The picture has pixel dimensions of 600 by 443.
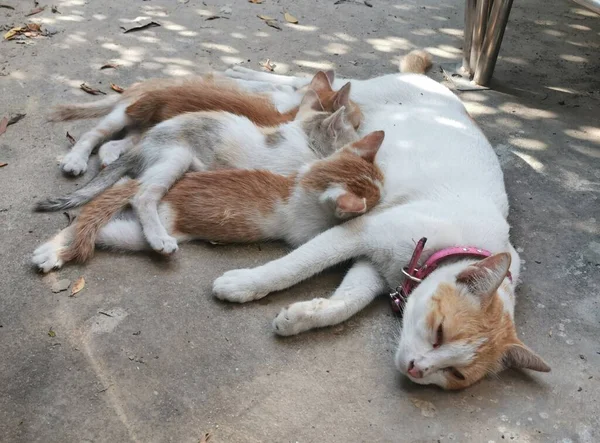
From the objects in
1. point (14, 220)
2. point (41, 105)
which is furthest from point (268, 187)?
point (41, 105)

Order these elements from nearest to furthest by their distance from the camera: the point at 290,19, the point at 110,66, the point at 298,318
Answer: the point at 298,318 → the point at 110,66 → the point at 290,19

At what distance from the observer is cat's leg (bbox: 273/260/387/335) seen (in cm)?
269

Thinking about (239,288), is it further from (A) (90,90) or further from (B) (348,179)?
(A) (90,90)

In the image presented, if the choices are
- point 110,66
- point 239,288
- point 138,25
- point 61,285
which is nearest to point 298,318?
point 239,288

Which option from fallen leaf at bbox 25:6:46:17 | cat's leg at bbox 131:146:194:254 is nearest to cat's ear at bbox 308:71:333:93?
cat's leg at bbox 131:146:194:254

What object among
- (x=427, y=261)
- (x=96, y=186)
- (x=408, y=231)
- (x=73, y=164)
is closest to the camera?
(x=427, y=261)

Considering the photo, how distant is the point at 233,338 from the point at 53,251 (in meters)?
0.94

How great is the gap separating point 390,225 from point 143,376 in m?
1.30

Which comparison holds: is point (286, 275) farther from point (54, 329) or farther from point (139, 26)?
point (139, 26)

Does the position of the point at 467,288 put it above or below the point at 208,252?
above

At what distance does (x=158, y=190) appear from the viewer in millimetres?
3086

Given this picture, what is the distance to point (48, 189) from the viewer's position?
3350mm

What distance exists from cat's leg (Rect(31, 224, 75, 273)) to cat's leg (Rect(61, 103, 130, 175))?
0.60m

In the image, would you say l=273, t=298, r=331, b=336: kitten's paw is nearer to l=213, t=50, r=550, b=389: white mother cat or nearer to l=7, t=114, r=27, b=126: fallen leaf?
l=213, t=50, r=550, b=389: white mother cat
